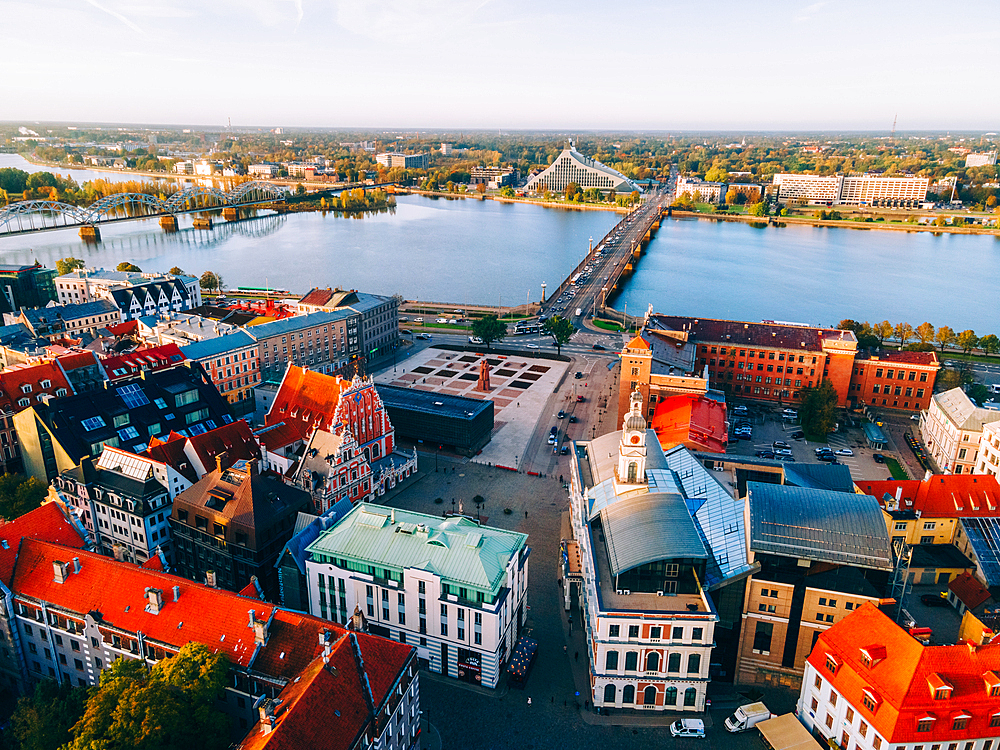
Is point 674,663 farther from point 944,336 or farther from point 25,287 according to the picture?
point 25,287

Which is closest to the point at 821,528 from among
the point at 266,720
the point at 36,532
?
the point at 266,720

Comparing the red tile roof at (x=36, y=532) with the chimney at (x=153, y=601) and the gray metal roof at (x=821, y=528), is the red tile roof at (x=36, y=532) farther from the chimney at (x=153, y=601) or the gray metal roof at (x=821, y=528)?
the gray metal roof at (x=821, y=528)

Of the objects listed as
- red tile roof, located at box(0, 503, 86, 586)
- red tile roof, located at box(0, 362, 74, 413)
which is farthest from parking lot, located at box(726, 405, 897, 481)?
red tile roof, located at box(0, 362, 74, 413)

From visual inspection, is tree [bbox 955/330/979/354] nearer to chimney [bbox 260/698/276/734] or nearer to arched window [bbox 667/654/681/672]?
arched window [bbox 667/654/681/672]

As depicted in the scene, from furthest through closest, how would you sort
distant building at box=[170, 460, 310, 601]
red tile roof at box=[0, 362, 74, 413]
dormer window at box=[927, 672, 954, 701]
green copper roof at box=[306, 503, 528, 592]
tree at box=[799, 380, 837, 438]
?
tree at box=[799, 380, 837, 438]
red tile roof at box=[0, 362, 74, 413]
distant building at box=[170, 460, 310, 601]
green copper roof at box=[306, 503, 528, 592]
dormer window at box=[927, 672, 954, 701]

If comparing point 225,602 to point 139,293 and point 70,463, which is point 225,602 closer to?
point 70,463

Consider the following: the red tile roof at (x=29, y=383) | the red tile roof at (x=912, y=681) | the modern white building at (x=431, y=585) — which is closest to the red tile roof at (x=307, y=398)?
the modern white building at (x=431, y=585)
